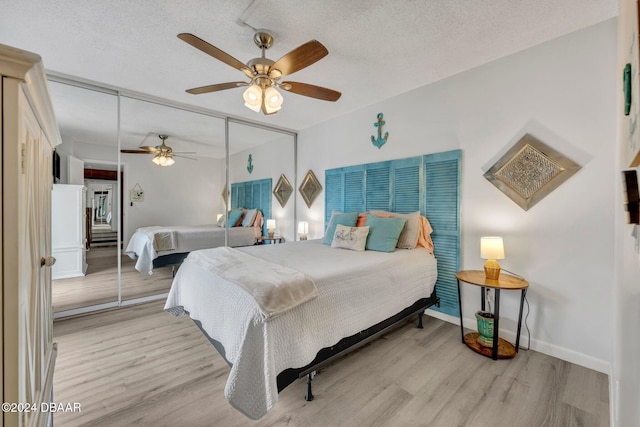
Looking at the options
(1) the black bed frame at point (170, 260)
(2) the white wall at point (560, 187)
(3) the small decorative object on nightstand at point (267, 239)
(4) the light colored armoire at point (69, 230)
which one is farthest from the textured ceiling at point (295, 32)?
(3) the small decorative object on nightstand at point (267, 239)

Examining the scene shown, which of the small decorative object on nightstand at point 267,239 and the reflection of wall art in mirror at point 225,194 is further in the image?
the small decorative object on nightstand at point 267,239

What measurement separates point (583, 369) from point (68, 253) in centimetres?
588

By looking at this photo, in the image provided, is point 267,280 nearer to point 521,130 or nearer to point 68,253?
point 521,130

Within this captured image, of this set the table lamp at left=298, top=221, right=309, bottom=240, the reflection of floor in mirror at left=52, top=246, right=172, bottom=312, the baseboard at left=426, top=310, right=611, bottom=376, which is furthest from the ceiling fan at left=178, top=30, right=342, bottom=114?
the baseboard at left=426, top=310, right=611, bottom=376

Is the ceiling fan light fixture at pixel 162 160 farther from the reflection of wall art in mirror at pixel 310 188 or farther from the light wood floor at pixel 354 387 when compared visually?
the light wood floor at pixel 354 387

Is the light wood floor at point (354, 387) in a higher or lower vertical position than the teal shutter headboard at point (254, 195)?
lower

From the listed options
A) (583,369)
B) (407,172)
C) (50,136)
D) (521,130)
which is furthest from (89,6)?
(583,369)

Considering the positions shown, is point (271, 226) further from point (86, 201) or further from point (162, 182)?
point (86, 201)

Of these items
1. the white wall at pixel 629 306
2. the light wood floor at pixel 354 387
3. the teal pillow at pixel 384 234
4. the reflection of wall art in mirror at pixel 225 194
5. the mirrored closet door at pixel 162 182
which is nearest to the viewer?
the white wall at pixel 629 306

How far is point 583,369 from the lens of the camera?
2027 millimetres

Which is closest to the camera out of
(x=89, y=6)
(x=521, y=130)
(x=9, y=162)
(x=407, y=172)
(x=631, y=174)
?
(x=9, y=162)

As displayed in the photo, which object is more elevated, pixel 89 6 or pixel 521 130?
pixel 89 6

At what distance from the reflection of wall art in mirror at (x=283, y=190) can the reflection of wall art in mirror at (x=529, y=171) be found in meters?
3.25

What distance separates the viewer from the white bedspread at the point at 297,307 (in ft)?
4.65
